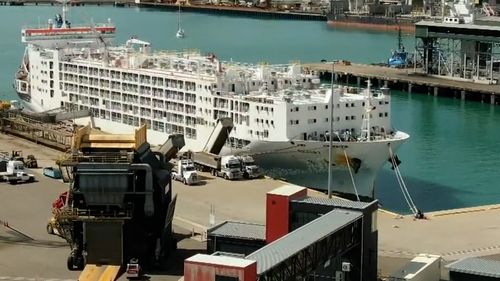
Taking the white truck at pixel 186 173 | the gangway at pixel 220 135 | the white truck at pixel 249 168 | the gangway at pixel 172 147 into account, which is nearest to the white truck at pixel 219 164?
the white truck at pixel 249 168

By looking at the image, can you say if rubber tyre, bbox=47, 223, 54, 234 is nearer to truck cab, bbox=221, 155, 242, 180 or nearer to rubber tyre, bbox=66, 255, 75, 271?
rubber tyre, bbox=66, 255, 75, 271

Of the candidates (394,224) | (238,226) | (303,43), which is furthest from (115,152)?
(303,43)

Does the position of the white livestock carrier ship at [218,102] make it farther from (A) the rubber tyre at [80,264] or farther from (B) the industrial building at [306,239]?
(A) the rubber tyre at [80,264]

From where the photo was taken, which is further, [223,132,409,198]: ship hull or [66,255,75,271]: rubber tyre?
[223,132,409,198]: ship hull

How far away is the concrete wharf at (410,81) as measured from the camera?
77.9 meters

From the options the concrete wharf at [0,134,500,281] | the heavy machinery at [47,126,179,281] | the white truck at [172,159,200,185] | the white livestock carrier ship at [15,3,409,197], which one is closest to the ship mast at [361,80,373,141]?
the white livestock carrier ship at [15,3,409,197]

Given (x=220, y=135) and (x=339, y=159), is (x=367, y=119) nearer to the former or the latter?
(x=339, y=159)

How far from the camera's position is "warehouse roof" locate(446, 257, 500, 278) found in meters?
23.3

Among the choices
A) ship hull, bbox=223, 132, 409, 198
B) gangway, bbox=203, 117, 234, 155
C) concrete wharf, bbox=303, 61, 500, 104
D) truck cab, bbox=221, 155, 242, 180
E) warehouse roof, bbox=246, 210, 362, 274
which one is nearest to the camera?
warehouse roof, bbox=246, 210, 362, 274

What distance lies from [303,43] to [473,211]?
3883 inches

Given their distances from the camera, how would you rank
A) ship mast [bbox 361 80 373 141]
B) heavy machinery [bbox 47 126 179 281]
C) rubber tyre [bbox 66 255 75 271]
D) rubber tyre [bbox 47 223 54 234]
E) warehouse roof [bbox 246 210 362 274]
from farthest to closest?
ship mast [bbox 361 80 373 141] → rubber tyre [bbox 47 223 54 234] → rubber tyre [bbox 66 255 75 271] → heavy machinery [bbox 47 126 179 281] → warehouse roof [bbox 246 210 362 274]

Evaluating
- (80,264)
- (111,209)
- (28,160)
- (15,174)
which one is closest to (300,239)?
(111,209)

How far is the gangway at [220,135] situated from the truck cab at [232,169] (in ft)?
10.5

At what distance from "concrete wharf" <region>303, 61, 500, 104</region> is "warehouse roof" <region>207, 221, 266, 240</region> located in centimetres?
5251
